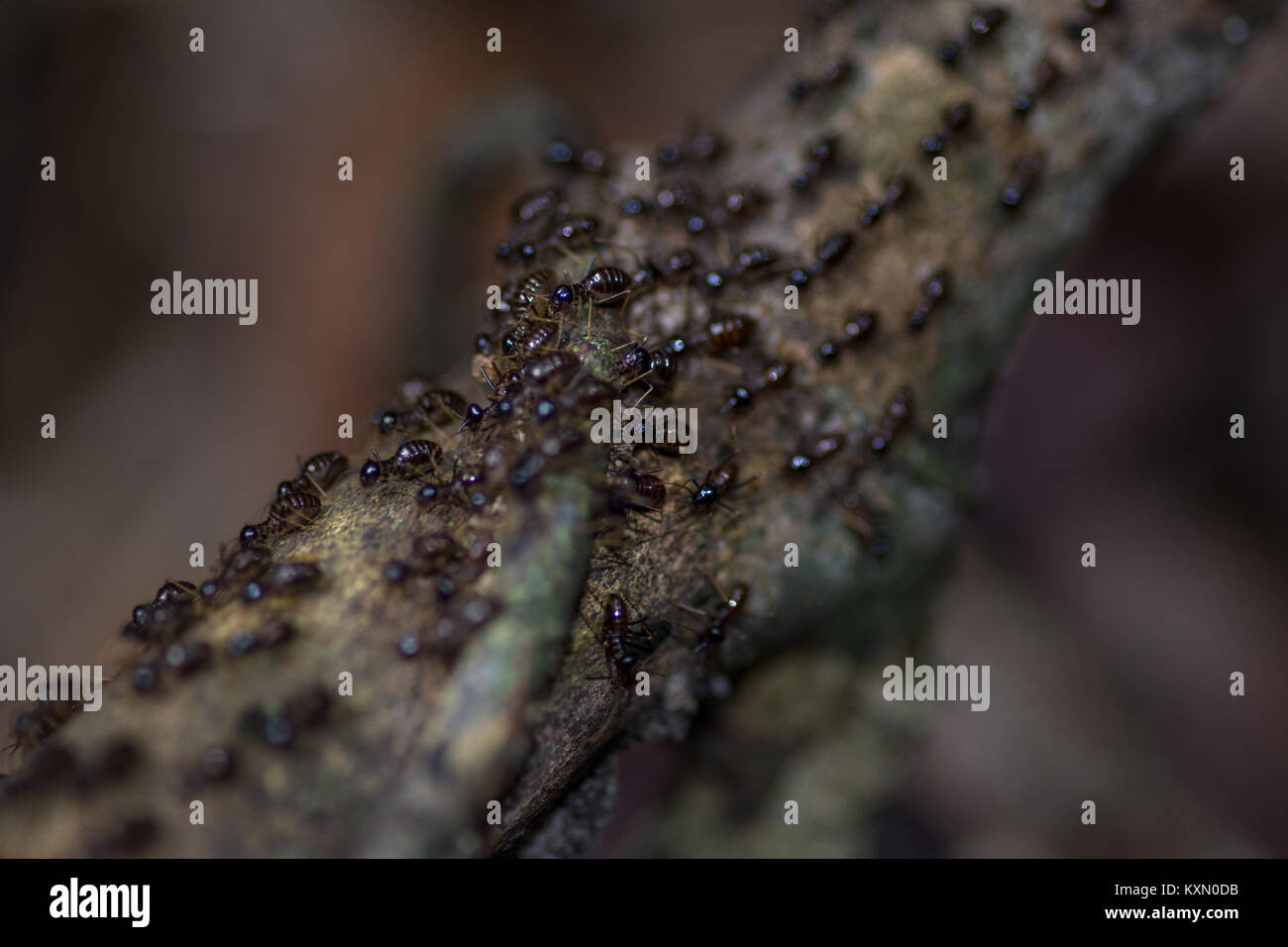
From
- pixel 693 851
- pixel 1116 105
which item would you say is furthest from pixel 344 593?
pixel 1116 105

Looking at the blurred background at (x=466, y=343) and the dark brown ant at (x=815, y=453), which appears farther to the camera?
the blurred background at (x=466, y=343)

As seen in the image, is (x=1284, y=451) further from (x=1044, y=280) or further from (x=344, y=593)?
(x=344, y=593)

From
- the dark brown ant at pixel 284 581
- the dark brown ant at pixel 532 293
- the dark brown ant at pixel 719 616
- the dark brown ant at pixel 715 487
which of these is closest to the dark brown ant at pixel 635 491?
the dark brown ant at pixel 715 487

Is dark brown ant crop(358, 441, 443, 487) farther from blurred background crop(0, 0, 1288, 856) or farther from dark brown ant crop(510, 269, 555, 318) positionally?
blurred background crop(0, 0, 1288, 856)

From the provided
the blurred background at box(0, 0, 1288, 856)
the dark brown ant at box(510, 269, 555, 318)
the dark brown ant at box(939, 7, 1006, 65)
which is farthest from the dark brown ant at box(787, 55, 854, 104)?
the blurred background at box(0, 0, 1288, 856)

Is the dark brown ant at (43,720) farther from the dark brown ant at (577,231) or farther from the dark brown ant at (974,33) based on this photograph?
the dark brown ant at (974,33)

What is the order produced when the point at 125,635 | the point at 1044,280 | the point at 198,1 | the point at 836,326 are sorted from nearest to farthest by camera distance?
the point at 125,635 < the point at 836,326 < the point at 1044,280 < the point at 198,1
